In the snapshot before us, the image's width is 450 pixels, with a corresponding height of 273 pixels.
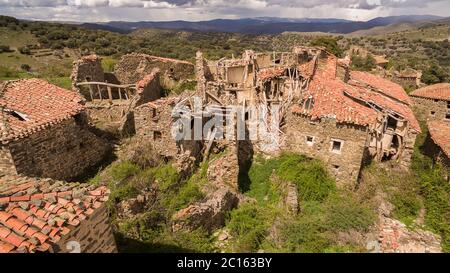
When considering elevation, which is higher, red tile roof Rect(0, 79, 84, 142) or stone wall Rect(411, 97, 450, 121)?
red tile roof Rect(0, 79, 84, 142)

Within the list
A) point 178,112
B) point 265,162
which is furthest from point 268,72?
point 178,112

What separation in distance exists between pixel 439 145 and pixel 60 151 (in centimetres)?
2166

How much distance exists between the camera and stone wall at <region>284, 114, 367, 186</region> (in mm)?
15625

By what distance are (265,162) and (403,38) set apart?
13313 centimetres

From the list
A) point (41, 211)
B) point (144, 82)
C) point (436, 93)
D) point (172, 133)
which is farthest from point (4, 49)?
point (436, 93)

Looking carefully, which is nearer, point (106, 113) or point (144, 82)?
point (144, 82)

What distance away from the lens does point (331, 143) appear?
16156 mm

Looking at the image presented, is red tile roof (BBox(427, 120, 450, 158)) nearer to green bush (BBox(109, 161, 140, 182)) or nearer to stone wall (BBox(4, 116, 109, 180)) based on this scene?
green bush (BBox(109, 161, 140, 182))

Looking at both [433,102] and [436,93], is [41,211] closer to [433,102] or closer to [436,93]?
[433,102]

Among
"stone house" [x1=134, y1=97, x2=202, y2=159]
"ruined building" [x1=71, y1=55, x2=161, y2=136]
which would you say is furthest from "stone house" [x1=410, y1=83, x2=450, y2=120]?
"ruined building" [x1=71, y1=55, x2=161, y2=136]

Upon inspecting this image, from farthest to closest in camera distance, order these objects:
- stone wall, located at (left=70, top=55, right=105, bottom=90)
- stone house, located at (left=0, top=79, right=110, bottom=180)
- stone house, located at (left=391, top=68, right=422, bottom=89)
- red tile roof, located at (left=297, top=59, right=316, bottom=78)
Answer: stone house, located at (left=391, top=68, right=422, bottom=89)
red tile roof, located at (left=297, top=59, right=316, bottom=78)
stone wall, located at (left=70, top=55, right=105, bottom=90)
stone house, located at (left=0, top=79, right=110, bottom=180)

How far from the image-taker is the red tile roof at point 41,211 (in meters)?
5.85
